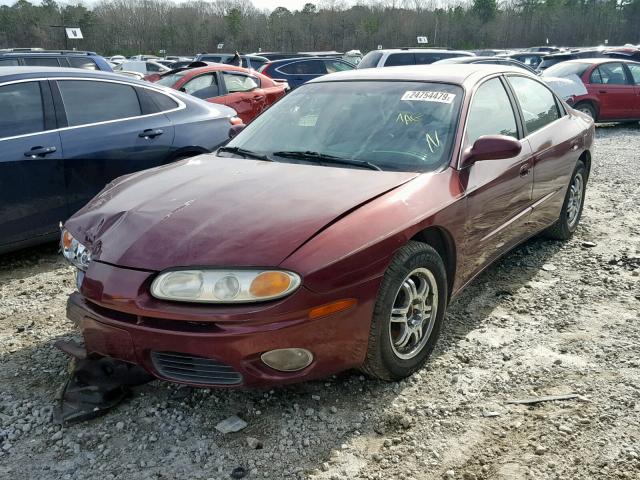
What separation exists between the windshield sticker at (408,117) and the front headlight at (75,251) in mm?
1836

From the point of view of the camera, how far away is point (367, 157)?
10.7 ft

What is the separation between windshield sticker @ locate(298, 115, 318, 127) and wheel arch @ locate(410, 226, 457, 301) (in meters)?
1.05

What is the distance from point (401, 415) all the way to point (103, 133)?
3524 mm

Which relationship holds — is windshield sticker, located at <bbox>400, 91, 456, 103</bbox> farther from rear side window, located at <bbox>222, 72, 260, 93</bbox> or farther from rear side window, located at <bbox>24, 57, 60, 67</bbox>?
rear side window, located at <bbox>24, 57, 60, 67</bbox>

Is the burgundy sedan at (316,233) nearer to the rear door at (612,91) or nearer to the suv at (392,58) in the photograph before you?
the rear door at (612,91)

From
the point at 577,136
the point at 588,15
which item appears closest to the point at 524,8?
the point at 588,15

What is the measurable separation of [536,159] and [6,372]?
3.51 m

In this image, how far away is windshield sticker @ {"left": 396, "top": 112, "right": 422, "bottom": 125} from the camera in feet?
11.2

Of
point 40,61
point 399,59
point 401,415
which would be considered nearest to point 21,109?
point 401,415

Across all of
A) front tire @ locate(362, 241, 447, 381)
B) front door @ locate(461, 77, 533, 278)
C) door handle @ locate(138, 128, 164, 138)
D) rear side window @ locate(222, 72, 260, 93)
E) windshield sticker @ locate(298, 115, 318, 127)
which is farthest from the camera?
rear side window @ locate(222, 72, 260, 93)

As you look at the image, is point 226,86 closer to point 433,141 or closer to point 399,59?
point 399,59

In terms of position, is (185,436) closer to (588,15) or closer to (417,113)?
(417,113)

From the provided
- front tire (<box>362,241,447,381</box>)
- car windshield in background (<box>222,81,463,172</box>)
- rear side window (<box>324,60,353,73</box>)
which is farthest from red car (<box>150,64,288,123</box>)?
front tire (<box>362,241,447,381</box>)

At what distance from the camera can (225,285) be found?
2.36 m
